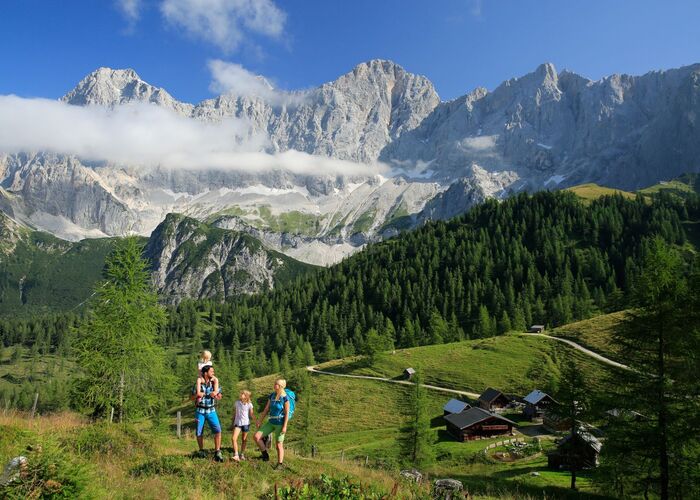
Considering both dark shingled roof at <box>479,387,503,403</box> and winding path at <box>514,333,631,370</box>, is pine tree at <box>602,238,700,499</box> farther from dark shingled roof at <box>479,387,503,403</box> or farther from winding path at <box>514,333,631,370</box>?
winding path at <box>514,333,631,370</box>

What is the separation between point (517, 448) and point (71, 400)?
47577 millimetres

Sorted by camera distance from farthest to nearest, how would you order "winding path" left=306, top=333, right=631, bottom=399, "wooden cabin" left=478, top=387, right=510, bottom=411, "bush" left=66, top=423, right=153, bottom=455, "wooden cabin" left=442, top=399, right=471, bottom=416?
"winding path" left=306, top=333, right=631, bottom=399 < "wooden cabin" left=478, top=387, right=510, bottom=411 < "wooden cabin" left=442, top=399, right=471, bottom=416 < "bush" left=66, top=423, right=153, bottom=455

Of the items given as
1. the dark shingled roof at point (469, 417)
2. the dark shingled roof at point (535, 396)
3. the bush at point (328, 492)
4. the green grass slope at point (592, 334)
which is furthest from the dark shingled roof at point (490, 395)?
the bush at point (328, 492)

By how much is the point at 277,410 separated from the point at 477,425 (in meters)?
54.4

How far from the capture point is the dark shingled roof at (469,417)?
6123 cm

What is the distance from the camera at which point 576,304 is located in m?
126

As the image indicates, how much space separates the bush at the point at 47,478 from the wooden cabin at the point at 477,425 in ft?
199

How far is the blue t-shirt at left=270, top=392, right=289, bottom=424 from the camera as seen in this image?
47.8 feet

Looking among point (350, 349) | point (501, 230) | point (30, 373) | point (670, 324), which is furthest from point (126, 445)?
point (501, 230)

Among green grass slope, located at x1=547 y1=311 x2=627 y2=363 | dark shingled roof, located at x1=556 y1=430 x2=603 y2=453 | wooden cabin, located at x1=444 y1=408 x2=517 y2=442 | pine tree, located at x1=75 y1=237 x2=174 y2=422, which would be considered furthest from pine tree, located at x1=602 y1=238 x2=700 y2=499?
green grass slope, located at x1=547 y1=311 x2=627 y2=363

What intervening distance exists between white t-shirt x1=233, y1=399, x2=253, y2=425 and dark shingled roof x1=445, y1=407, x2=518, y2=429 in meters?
53.0

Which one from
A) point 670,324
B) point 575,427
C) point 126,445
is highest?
point 670,324

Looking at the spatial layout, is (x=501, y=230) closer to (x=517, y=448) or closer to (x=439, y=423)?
(x=439, y=423)

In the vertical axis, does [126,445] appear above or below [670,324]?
below
